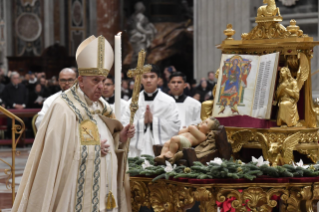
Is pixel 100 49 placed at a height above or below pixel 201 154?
above

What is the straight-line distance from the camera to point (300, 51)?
568 cm

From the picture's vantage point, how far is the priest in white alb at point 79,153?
4.51m

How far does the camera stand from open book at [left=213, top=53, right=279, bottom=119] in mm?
5648

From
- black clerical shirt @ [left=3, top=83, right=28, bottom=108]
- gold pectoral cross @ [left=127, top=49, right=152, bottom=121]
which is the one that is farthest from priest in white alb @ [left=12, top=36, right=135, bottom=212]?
black clerical shirt @ [left=3, top=83, right=28, bottom=108]

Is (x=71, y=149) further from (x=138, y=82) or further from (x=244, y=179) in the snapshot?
(x=244, y=179)

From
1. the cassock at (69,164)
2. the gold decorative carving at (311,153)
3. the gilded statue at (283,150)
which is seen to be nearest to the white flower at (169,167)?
the cassock at (69,164)

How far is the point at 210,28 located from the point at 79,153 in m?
10.5

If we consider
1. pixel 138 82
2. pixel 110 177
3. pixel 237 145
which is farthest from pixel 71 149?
pixel 237 145

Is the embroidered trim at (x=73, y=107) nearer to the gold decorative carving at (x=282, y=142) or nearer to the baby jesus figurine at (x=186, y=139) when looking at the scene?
the baby jesus figurine at (x=186, y=139)

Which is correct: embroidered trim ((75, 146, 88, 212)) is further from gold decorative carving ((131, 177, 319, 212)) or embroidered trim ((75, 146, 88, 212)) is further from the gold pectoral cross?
gold decorative carving ((131, 177, 319, 212))

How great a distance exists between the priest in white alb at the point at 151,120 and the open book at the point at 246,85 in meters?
1.78

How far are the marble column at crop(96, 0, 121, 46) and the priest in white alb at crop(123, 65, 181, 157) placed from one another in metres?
14.0

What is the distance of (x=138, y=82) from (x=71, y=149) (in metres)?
0.70

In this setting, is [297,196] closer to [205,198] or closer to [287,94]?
[205,198]
